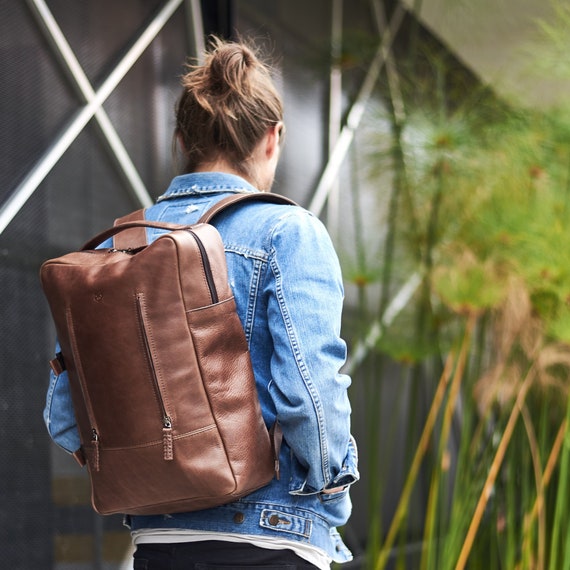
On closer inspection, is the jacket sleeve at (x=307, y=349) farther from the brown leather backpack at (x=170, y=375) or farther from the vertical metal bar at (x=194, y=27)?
the vertical metal bar at (x=194, y=27)

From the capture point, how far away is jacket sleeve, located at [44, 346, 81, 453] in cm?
112

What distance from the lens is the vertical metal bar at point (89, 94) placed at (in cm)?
183

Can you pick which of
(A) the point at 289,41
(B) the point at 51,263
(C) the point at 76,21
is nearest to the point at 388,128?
(A) the point at 289,41

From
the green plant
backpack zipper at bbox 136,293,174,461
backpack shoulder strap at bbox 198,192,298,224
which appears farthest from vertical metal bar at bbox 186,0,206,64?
backpack zipper at bbox 136,293,174,461

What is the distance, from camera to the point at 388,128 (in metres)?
3.20

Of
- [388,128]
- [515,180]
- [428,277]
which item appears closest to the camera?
[515,180]

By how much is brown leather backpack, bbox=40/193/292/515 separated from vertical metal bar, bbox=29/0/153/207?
106cm

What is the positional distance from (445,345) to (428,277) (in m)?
0.29

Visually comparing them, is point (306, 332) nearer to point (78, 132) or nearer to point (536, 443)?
point (78, 132)

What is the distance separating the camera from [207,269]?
94 cm

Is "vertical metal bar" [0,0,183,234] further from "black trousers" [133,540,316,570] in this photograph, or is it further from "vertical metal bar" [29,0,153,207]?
"black trousers" [133,540,316,570]

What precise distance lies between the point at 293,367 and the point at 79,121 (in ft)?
3.96

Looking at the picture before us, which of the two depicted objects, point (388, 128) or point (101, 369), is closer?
point (101, 369)

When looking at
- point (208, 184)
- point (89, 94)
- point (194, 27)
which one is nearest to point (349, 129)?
point (194, 27)
